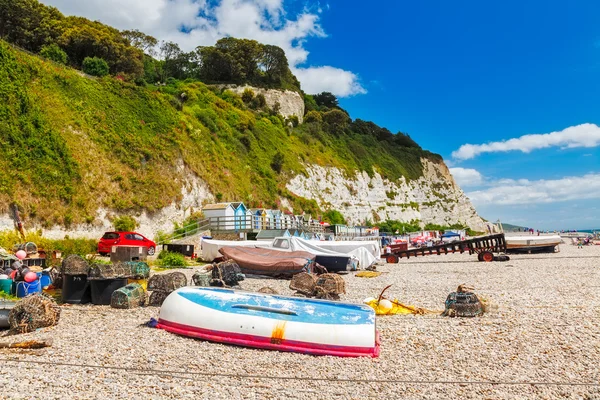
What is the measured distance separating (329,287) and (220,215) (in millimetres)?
20525

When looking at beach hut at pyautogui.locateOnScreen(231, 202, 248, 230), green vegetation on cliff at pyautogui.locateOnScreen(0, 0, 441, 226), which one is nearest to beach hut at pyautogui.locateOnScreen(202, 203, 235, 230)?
beach hut at pyautogui.locateOnScreen(231, 202, 248, 230)

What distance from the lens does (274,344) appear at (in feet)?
26.3

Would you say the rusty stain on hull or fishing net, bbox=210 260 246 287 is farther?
fishing net, bbox=210 260 246 287

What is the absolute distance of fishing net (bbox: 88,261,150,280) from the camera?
1223 cm

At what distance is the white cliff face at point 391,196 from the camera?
59.6m

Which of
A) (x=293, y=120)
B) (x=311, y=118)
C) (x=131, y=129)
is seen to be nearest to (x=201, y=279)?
(x=131, y=129)

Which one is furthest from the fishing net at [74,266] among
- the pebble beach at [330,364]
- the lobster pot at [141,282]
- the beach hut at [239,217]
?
the beach hut at [239,217]

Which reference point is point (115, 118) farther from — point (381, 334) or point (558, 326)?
point (558, 326)

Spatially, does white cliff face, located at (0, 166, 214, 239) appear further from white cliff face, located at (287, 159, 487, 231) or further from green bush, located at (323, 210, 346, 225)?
green bush, located at (323, 210, 346, 225)

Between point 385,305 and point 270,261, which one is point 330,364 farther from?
point 270,261

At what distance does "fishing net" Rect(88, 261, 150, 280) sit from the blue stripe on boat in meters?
3.83

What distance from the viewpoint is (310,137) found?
226 feet

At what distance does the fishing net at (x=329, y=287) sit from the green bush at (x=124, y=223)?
17.3 m

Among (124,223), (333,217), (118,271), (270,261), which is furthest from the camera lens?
(333,217)
